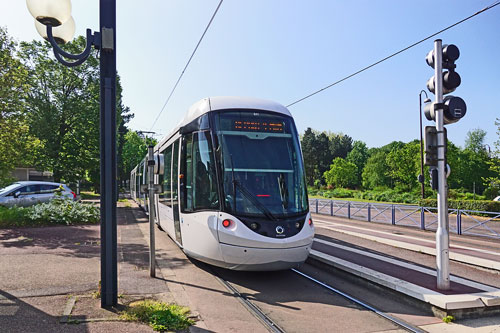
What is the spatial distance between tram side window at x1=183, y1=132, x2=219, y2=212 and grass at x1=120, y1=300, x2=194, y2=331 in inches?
78.8

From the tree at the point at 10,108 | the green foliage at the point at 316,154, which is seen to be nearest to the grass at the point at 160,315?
the tree at the point at 10,108

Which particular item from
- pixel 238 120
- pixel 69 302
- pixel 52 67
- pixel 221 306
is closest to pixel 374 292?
pixel 221 306

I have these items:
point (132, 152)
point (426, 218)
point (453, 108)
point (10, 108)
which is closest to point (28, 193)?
point (10, 108)

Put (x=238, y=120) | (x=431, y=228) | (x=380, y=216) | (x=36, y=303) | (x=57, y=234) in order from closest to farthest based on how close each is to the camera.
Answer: (x=36, y=303)
(x=238, y=120)
(x=57, y=234)
(x=431, y=228)
(x=380, y=216)

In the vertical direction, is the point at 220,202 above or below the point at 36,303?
above

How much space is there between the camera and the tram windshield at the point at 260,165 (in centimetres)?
651

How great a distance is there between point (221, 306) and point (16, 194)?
1585 centimetres

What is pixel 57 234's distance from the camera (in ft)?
39.7

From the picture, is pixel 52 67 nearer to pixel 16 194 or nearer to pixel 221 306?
pixel 16 194

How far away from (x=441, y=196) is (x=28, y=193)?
59.5 feet

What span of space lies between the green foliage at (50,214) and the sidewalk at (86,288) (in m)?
3.29

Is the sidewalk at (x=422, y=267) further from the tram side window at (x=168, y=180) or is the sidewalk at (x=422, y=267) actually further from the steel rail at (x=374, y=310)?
the tram side window at (x=168, y=180)

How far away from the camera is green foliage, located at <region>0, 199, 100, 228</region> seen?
13664mm

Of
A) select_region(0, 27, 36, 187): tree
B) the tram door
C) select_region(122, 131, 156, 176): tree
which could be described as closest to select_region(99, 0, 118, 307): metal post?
the tram door
